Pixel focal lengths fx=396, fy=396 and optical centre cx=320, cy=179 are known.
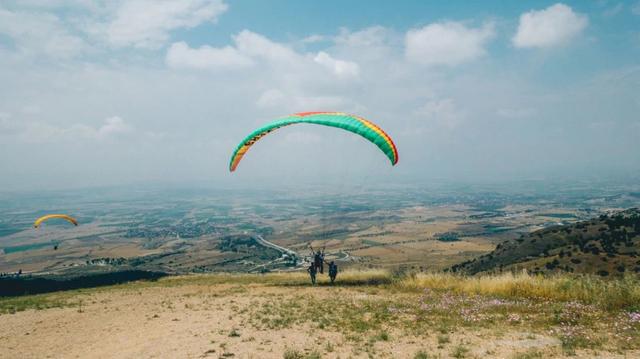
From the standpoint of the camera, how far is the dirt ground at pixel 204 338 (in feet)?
31.2

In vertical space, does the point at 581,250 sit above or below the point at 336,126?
below

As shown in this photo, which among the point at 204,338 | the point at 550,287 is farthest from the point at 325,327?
the point at 550,287

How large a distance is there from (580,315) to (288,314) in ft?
29.7

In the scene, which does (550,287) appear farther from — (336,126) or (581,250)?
(581,250)

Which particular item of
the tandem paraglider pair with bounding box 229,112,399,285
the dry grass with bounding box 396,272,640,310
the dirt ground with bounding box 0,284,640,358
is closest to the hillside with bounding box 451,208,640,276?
the dry grass with bounding box 396,272,640,310

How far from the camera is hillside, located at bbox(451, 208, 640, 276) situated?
25433mm

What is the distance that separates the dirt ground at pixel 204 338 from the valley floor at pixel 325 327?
0.03m

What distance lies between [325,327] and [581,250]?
2567 cm

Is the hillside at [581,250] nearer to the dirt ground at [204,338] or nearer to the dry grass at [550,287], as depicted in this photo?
the dry grass at [550,287]

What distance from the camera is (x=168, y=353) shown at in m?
10.2

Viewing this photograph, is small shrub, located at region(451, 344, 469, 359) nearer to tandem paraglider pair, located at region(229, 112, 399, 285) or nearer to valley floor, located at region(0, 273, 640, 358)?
valley floor, located at region(0, 273, 640, 358)

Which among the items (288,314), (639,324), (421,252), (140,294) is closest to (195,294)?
(140,294)

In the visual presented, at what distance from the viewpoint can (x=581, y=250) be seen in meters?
29.2

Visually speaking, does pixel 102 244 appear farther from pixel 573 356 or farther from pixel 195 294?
pixel 573 356
